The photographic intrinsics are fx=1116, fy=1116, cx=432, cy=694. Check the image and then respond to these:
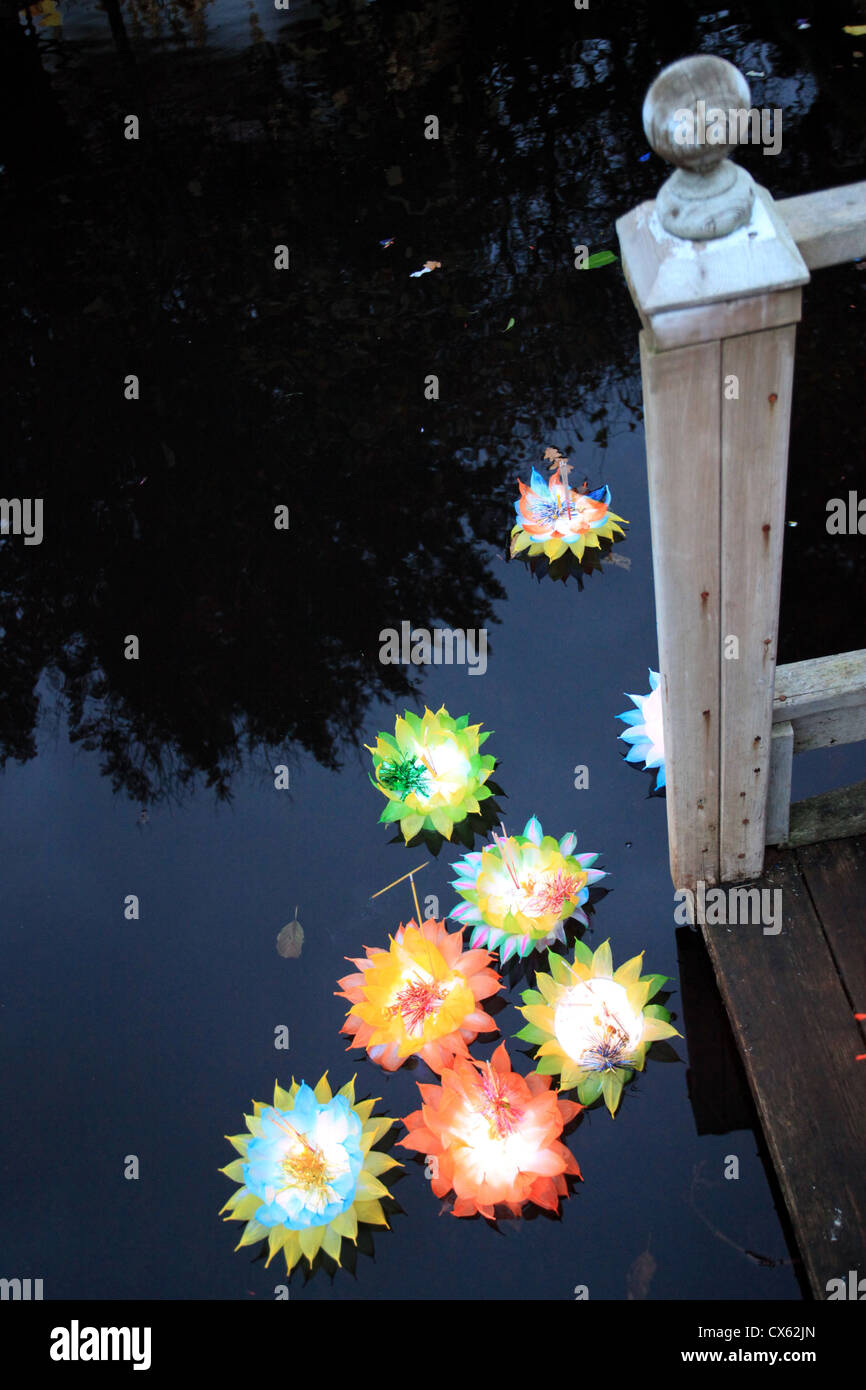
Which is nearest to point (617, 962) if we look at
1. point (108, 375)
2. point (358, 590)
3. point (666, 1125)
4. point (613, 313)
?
point (666, 1125)

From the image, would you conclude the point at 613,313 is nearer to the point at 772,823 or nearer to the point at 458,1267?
the point at 772,823

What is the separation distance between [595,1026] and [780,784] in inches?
24.7

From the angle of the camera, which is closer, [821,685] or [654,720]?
[821,685]

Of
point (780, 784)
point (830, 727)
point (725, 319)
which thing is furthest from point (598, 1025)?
point (725, 319)

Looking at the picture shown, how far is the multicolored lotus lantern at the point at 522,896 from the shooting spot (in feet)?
8.05

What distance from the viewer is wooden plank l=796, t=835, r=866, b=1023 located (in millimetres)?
2326

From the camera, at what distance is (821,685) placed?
2154 mm

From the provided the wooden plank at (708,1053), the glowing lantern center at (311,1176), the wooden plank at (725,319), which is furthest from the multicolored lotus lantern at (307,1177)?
the wooden plank at (725,319)

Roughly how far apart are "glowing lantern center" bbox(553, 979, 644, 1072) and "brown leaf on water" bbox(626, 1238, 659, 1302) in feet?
1.13

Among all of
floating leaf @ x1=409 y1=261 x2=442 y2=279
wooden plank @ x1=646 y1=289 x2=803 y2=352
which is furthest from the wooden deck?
floating leaf @ x1=409 y1=261 x2=442 y2=279

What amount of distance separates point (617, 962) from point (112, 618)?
6.16 feet

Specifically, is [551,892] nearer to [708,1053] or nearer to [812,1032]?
[708,1053]

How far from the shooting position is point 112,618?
11.2ft

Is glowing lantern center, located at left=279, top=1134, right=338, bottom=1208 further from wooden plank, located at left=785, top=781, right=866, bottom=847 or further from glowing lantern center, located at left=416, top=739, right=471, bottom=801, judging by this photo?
wooden plank, located at left=785, top=781, right=866, bottom=847
